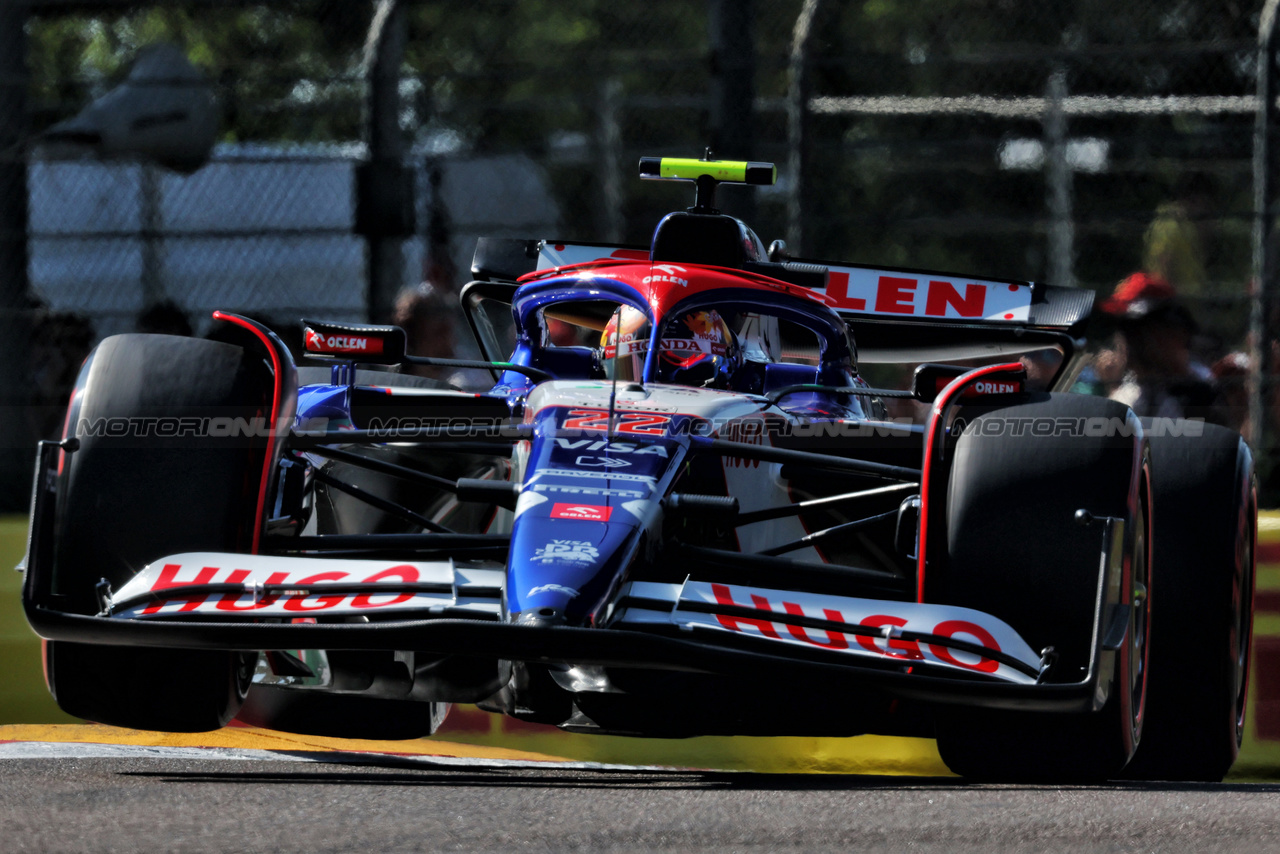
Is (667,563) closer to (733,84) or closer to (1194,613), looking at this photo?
(1194,613)

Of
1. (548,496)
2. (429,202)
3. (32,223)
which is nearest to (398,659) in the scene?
(548,496)

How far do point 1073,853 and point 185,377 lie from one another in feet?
7.56

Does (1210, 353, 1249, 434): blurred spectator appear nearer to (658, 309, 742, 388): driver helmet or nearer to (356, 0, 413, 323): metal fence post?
(658, 309, 742, 388): driver helmet

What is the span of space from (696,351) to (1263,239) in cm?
297

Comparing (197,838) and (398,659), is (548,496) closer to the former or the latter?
(398,659)

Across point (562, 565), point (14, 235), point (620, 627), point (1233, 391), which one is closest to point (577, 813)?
point (620, 627)

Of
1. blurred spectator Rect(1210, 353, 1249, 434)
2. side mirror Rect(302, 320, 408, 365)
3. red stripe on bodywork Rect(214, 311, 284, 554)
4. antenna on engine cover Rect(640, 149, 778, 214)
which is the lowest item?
red stripe on bodywork Rect(214, 311, 284, 554)

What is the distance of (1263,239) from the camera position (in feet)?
24.3

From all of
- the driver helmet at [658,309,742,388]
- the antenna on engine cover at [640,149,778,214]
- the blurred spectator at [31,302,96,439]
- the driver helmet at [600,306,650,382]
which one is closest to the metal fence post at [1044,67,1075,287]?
the antenna on engine cover at [640,149,778,214]

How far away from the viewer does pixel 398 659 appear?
440cm

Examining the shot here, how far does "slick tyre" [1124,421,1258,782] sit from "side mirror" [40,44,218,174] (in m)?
5.43

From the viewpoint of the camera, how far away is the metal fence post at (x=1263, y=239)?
7363mm

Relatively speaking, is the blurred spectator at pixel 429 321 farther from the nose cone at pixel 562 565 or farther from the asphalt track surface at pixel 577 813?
→ the nose cone at pixel 562 565

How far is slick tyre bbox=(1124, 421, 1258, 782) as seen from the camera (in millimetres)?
4691
